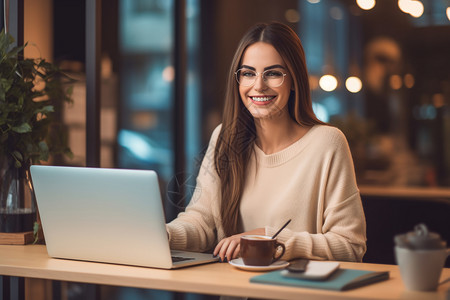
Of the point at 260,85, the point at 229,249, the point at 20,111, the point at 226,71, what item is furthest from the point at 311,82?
the point at 229,249

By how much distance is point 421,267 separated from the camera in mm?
1319

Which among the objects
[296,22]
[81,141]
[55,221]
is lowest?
[55,221]

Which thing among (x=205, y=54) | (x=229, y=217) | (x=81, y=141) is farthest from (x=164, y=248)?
(x=205, y=54)

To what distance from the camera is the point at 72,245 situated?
5.37 ft

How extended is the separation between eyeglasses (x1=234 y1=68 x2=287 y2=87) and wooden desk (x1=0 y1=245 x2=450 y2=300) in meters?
0.68

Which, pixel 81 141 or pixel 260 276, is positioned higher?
pixel 81 141

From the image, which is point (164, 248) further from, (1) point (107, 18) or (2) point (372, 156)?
(2) point (372, 156)

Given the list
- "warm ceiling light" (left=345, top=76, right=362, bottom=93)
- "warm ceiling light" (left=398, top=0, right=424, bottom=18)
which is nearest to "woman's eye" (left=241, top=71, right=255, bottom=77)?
"warm ceiling light" (left=398, top=0, right=424, bottom=18)

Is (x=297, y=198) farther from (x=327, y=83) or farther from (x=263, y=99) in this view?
(x=327, y=83)

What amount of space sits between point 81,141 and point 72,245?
5.23ft

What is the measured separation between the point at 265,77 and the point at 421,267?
91 centimetres

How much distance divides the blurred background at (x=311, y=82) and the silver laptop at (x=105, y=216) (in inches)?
27.1

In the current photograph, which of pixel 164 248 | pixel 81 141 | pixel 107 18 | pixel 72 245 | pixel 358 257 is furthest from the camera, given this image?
pixel 107 18

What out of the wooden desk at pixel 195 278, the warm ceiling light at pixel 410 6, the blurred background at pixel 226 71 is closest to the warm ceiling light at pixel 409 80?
the blurred background at pixel 226 71
